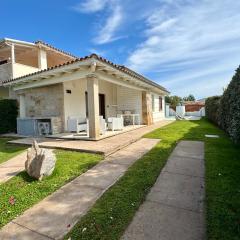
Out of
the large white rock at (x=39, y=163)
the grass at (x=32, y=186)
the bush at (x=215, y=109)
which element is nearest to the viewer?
the grass at (x=32, y=186)

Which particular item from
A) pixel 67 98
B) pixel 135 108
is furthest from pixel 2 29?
pixel 135 108

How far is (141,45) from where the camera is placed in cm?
1806

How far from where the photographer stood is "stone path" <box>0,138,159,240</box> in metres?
3.08

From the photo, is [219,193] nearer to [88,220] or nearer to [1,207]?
[88,220]

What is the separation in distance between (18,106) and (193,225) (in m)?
12.6

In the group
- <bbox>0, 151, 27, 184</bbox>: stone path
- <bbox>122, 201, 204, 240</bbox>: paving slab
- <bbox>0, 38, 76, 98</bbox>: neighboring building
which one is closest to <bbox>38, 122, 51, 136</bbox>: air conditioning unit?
<bbox>0, 151, 27, 184</bbox>: stone path

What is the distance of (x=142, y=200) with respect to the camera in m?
3.90

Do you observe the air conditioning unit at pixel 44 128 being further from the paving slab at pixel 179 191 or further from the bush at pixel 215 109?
the bush at pixel 215 109

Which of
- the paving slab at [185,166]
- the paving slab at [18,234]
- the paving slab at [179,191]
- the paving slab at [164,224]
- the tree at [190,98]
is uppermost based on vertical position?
the tree at [190,98]

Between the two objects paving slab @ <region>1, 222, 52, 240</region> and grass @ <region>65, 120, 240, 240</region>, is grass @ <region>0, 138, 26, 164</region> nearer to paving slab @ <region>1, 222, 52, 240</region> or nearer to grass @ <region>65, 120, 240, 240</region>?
paving slab @ <region>1, 222, 52, 240</region>

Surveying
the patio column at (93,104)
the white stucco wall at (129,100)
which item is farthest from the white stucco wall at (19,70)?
the patio column at (93,104)

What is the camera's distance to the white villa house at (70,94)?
9148 mm

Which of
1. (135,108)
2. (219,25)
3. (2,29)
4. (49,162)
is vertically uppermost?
(2,29)

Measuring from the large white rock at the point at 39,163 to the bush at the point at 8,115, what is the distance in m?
8.64
